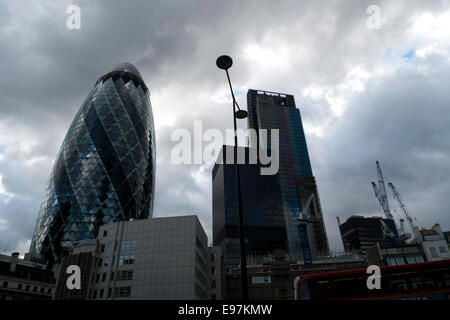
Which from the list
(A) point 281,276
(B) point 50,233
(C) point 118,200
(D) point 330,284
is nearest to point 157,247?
(D) point 330,284

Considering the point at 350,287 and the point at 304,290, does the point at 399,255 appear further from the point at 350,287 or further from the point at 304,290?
the point at 304,290

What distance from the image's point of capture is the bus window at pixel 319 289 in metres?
24.1

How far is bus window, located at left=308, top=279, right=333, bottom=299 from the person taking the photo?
2414cm

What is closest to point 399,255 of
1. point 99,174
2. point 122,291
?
point 122,291

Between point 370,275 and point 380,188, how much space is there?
16974cm

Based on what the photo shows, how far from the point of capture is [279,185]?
197 m

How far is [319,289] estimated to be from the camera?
80.3ft

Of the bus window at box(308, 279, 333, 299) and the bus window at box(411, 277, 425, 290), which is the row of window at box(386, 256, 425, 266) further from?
the bus window at box(308, 279, 333, 299)

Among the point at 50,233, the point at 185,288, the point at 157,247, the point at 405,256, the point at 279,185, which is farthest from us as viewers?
the point at 279,185

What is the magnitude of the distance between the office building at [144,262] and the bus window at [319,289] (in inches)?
1320

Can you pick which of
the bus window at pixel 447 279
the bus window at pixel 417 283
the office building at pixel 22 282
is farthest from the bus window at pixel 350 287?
the office building at pixel 22 282

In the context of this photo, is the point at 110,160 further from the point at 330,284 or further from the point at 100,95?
the point at 330,284

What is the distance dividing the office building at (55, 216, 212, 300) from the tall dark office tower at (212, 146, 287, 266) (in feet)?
347

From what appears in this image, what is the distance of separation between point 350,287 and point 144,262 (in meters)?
43.7
